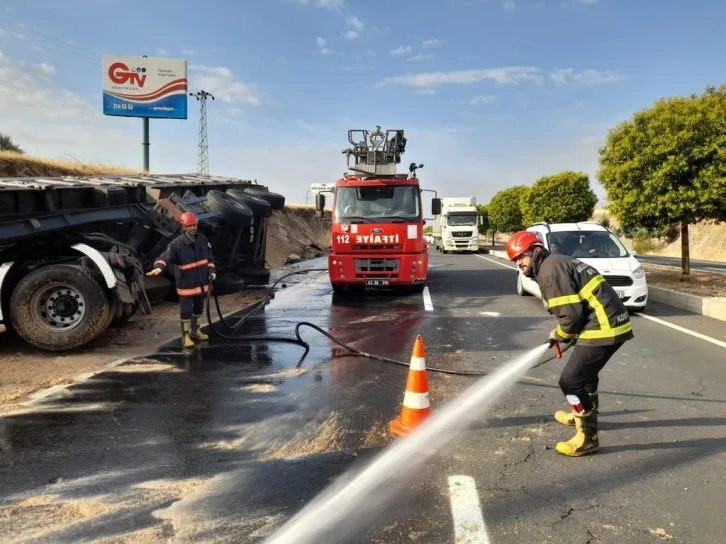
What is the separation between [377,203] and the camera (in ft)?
39.6

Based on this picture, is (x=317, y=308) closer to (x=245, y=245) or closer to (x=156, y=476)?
(x=245, y=245)

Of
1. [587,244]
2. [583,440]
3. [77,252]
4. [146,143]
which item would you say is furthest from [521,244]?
[146,143]

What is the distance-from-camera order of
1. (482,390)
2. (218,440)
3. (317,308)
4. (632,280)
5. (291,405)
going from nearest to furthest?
(218,440)
(291,405)
(482,390)
(632,280)
(317,308)

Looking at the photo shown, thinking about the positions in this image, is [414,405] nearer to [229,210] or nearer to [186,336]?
[186,336]

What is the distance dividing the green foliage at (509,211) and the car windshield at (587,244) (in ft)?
117

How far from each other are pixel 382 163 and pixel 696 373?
923 centimetres

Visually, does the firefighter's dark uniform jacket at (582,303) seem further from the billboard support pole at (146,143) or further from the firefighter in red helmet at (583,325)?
the billboard support pole at (146,143)

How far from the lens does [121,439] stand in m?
4.09

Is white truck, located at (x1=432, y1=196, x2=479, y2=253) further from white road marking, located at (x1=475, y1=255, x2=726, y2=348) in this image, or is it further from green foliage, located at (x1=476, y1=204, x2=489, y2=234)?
white road marking, located at (x1=475, y1=255, x2=726, y2=348)

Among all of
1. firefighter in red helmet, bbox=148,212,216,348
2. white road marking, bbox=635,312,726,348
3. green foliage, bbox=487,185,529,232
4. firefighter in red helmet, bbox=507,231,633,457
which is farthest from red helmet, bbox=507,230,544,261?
green foliage, bbox=487,185,529,232

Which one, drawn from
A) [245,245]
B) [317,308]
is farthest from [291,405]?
[245,245]

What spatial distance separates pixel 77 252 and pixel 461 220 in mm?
27040

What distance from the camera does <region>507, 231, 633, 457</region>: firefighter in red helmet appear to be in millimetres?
3781

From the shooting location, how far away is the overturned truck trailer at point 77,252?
22.0 feet
